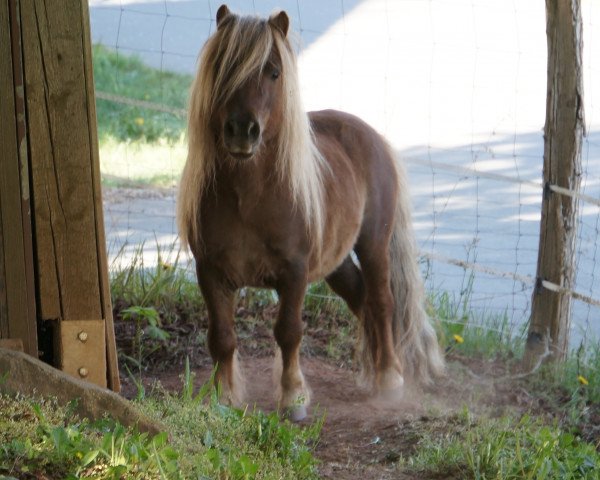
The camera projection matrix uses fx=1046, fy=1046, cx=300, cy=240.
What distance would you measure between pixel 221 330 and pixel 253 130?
3.34ft

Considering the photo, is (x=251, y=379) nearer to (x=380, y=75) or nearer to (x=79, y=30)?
(x=79, y=30)

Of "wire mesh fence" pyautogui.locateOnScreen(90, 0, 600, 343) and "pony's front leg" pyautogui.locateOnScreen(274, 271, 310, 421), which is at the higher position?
"wire mesh fence" pyautogui.locateOnScreen(90, 0, 600, 343)

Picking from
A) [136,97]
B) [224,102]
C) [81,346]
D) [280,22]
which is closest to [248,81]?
[224,102]

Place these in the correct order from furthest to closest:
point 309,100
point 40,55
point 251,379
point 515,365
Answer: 1. point 309,100
2. point 515,365
3. point 251,379
4. point 40,55

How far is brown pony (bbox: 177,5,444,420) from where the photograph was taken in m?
4.51

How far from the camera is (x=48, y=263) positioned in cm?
353

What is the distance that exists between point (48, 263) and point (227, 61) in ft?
4.57

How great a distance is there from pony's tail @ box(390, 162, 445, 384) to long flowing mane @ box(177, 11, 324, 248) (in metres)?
1.04

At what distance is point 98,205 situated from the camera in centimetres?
356

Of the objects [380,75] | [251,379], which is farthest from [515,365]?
[380,75]

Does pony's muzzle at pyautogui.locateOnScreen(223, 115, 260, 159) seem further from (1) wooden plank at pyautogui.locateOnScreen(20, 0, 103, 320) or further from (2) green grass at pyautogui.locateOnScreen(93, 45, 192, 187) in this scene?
(2) green grass at pyautogui.locateOnScreen(93, 45, 192, 187)

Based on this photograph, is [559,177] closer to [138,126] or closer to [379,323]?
[379,323]

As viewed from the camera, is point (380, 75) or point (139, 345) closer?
point (139, 345)

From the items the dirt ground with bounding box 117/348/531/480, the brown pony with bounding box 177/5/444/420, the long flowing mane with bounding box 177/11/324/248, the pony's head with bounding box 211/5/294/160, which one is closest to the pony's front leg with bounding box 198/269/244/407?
the brown pony with bounding box 177/5/444/420
